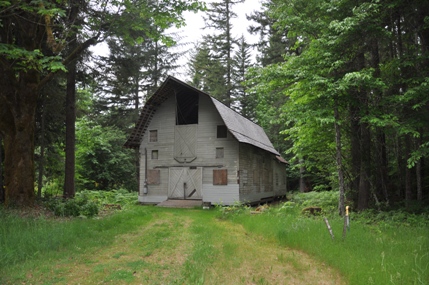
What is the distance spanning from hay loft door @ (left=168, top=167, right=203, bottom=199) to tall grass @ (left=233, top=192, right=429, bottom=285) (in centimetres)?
724

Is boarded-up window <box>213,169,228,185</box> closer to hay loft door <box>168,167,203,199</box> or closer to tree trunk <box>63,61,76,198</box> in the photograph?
hay loft door <box>168,167,203,199</box>

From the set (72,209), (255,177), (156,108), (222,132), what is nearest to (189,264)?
(72,209)

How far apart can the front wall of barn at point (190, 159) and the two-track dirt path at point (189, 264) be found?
8.05 metres

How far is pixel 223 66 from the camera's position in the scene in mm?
32875

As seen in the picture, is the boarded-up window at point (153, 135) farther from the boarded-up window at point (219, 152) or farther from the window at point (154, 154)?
the boarded-up window at point (219, 152)

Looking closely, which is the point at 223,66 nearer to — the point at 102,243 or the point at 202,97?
the point at 202,97

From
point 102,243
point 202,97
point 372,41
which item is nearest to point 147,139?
point 202,97

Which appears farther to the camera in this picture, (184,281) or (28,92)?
Result: (28,92)

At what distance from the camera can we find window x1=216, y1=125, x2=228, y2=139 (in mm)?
17078

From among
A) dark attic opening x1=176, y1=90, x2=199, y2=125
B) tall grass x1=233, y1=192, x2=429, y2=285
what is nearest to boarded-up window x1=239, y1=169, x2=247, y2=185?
dark attic opening x1=176, y1=90, x2=199, y2=125

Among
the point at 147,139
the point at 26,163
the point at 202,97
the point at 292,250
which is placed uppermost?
the point at 202,97

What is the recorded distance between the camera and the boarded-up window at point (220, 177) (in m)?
16.7

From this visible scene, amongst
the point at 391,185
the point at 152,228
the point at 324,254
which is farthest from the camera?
the point at 391,185

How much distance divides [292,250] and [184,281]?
3372mm
